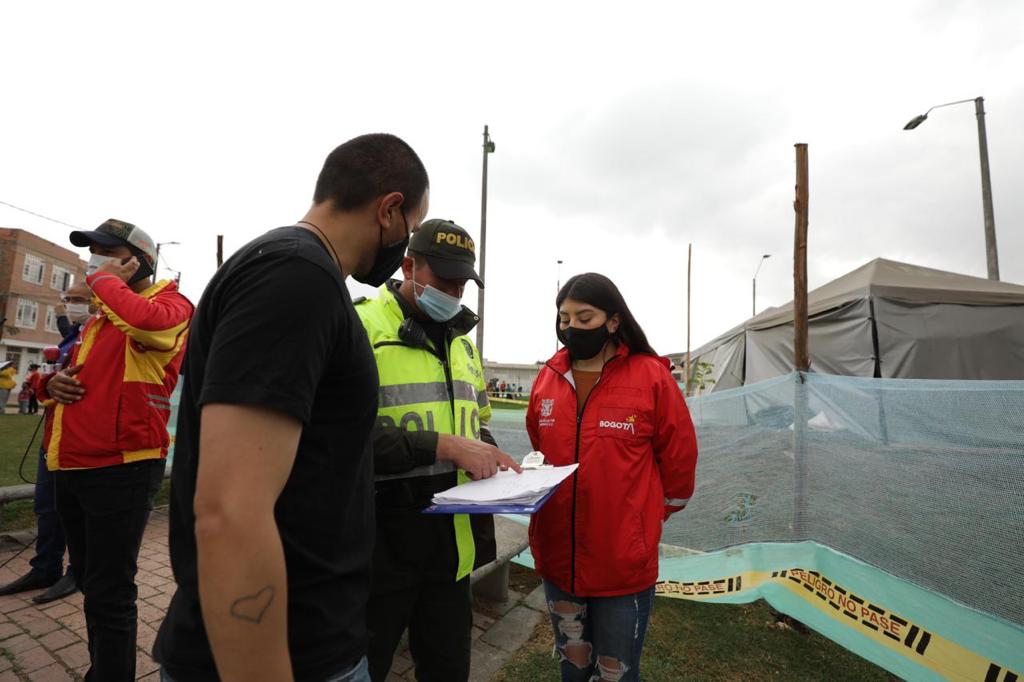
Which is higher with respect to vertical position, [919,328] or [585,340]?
[919,328]

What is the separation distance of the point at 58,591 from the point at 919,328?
10683 mm

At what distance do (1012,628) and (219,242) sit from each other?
1417 cm

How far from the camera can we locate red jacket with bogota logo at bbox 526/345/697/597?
1.96 meters

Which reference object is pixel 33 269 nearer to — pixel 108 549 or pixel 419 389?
pixel 108 549

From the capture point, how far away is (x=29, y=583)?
332 cm

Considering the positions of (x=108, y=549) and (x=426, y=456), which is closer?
(x=426, y=456)

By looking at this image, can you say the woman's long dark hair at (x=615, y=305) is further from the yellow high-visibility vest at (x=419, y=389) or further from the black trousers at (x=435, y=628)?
the black trousers at (x=435, y=628)

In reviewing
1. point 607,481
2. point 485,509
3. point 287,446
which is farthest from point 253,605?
point 607,481

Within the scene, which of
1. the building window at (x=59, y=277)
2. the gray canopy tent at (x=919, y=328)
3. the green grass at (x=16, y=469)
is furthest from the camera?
the building window at (x=59, y=277)

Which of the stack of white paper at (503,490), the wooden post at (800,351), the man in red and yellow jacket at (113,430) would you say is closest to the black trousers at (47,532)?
the man in red and yellow jacket at (113,430)

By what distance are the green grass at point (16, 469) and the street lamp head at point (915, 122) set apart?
1336 cm

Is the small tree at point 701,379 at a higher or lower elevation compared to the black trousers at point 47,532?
higher

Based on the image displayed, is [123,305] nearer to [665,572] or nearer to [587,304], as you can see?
[587,304]

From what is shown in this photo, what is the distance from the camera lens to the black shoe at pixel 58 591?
124 inches
